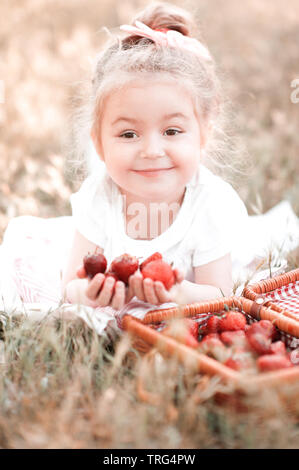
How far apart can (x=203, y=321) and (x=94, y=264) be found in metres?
0.47

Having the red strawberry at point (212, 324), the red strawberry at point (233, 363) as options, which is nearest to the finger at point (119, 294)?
the red strawberry at point (212, 324)

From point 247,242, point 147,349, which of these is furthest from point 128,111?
point 247,242

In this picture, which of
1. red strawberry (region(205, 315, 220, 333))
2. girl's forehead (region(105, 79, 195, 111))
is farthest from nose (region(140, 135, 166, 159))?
red strawberry (region(205, 315, 220, 333))

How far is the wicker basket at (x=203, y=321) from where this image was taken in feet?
4.47

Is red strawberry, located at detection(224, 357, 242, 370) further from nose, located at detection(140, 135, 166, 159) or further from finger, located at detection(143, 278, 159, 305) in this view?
nose, located at detection(140, 135, 166, 159)

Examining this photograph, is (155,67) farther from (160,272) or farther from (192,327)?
(192,327)

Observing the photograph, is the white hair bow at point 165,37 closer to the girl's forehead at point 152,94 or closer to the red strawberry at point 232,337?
the girl's forehead at point 152,94

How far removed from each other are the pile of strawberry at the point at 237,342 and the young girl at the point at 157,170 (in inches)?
7.1

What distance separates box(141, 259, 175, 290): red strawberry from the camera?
70.1 inches

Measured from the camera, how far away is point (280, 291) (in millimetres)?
2209

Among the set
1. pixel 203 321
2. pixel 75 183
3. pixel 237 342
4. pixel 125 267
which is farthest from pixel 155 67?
pixel 75 183

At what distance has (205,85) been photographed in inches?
89.7

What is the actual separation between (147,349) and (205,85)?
1.19m
